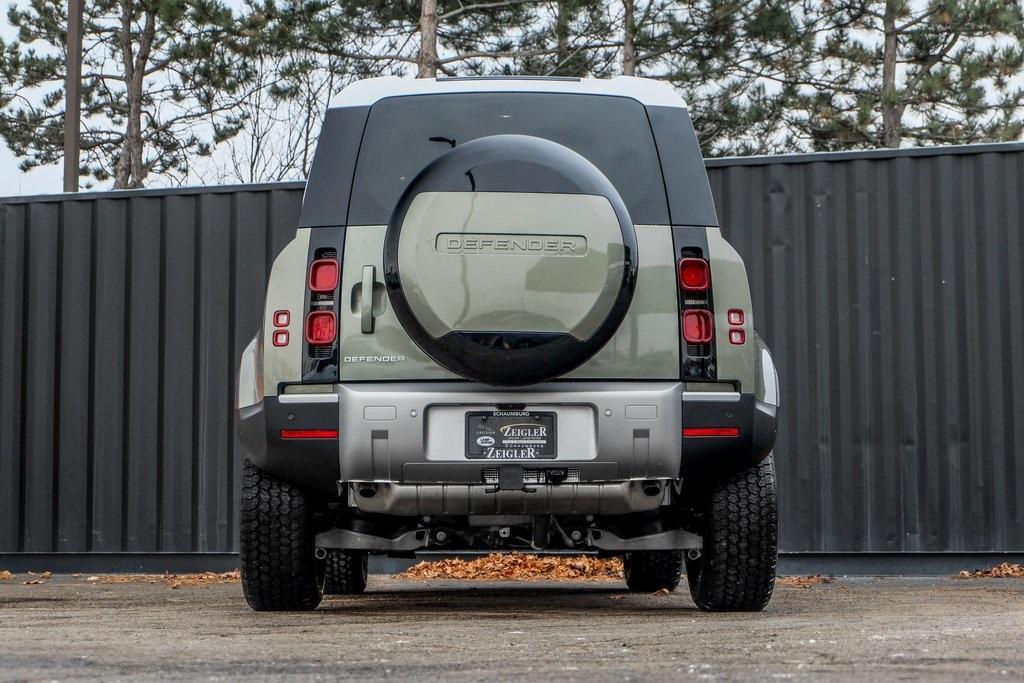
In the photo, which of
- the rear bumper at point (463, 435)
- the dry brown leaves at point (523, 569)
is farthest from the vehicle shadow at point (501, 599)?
the rear bumper at point (463, 435)

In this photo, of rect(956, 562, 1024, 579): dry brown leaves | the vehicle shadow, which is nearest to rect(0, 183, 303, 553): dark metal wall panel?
the vehicle shadow

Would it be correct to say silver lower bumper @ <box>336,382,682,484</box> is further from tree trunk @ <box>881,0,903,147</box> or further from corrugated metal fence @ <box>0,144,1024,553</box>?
tree trunk @ <box>881,0,903,147</box>

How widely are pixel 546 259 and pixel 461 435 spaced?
753 mm

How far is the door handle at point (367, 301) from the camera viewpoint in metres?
5.25

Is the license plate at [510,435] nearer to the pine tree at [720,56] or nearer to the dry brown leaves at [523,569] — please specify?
the dry brown leaves at [523,569]

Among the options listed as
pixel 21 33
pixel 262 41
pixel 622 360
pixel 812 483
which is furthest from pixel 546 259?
pixel 21 33

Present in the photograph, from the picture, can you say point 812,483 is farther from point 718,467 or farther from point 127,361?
point 127,361

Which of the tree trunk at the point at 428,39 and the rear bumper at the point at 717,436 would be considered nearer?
the rear bumper at the point at 717,436

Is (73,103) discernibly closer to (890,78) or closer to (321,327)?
(321,327)

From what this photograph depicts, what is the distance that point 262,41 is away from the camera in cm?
2153

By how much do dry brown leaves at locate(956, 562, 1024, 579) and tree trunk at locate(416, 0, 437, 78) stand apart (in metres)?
14.0

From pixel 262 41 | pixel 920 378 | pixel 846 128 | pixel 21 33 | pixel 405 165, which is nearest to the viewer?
pixel 405 165

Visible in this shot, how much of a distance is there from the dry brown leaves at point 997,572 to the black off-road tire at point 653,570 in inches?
89.4

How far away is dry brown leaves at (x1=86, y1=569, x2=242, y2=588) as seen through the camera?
29.7 feet
